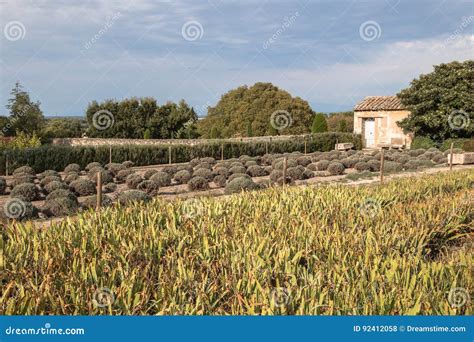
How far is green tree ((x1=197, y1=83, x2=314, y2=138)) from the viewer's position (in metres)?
53.8

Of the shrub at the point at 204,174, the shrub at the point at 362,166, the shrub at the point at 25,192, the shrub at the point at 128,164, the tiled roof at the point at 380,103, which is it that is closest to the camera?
the shrub at the point at 25,192

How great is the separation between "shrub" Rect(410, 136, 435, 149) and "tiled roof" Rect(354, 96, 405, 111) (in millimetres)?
3744

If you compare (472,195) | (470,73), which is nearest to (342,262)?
(472,195)

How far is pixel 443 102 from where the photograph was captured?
112 feet

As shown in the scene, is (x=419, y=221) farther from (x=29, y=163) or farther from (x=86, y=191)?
(x=29, y=163)

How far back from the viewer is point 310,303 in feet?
13.6

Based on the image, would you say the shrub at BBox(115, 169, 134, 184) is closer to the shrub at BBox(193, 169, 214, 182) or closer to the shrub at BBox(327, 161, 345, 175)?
the shrub at BBox(193, 169, 214, 182)

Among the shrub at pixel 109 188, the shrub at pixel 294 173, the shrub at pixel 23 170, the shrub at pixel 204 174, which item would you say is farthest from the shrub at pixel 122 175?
the shrub at pixel 294 173

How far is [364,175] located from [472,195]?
9874mm

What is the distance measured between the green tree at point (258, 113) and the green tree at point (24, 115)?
2045cm

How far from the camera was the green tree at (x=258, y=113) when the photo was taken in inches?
2117

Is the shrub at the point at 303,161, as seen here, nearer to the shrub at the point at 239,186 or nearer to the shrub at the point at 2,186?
the shrub at the point at 239,186

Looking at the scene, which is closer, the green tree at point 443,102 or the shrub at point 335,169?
the shrub at point 335,169

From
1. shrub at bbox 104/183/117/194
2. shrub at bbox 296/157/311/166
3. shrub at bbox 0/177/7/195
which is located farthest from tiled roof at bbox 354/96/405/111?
shrub at bbox 0/177/7/195
